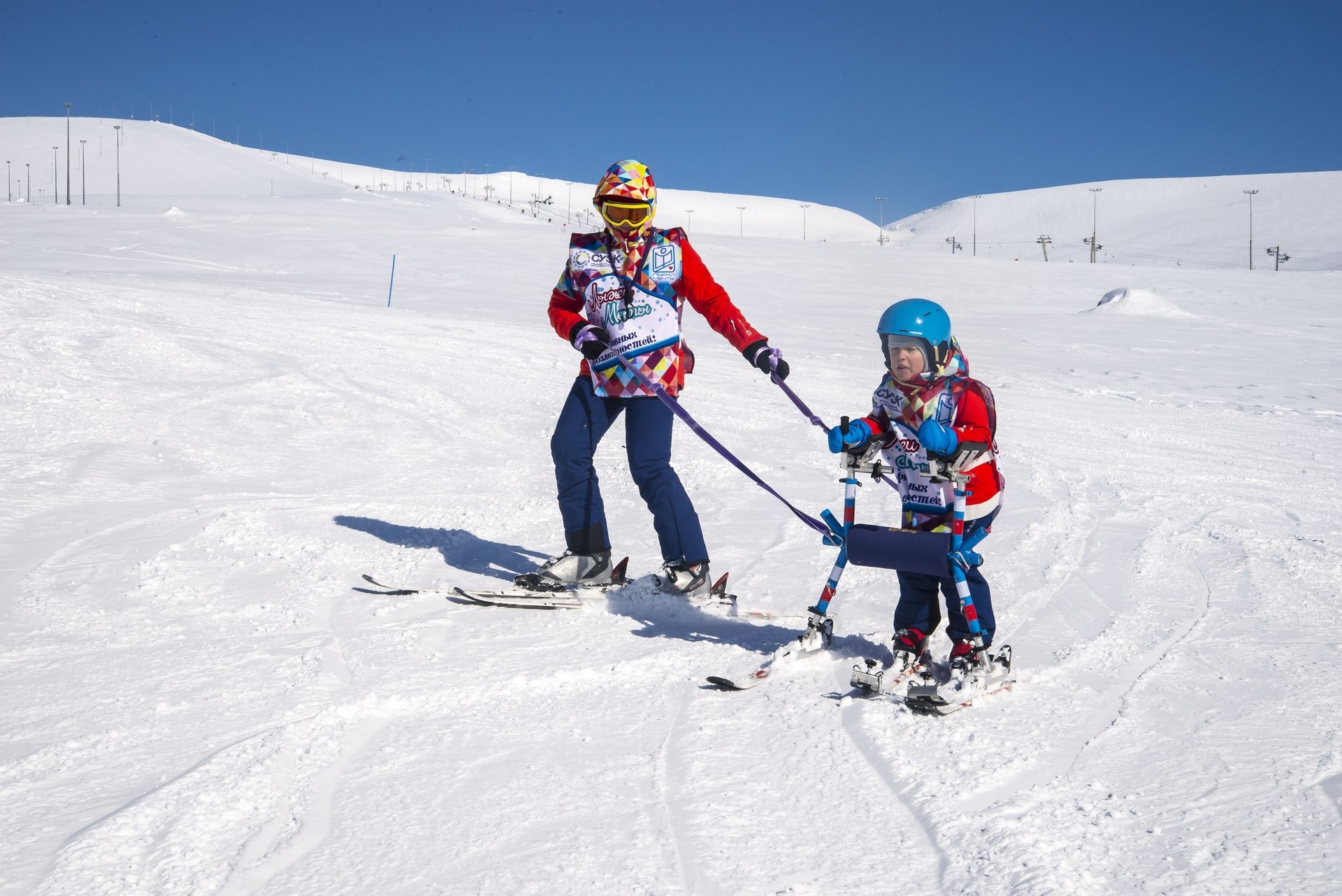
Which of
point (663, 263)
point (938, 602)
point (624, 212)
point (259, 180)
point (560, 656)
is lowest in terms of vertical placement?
point (560, 656)

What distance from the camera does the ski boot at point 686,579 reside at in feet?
14.9

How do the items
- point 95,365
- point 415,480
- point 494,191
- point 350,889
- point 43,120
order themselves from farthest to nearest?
1. point 494,191
2. point 43,120
3. point 95,365
4. point 415,480
5. point 350,889

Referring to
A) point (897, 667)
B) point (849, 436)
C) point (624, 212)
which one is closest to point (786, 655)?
point (897, 667)

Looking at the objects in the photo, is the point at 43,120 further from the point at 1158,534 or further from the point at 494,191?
the point at 1158,534

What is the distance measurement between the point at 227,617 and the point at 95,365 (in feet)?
18.8

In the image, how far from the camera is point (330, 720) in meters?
3.13

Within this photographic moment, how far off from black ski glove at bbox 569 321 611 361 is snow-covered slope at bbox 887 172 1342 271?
2284 inches

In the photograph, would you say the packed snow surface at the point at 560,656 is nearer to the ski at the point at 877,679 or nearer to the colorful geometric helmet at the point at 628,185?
the ski at the point at 877,679

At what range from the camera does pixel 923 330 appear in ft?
11.4

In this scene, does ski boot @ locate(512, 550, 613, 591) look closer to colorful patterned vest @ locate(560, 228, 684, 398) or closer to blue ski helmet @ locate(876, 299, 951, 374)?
colorful patterned vest @ locate(560, 228, 684, 398)

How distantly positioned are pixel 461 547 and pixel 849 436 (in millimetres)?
2808

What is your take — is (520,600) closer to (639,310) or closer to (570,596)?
(570,596)

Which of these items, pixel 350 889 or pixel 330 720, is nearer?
pixel 350 889

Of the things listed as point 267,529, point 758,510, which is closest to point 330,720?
point 267,529
